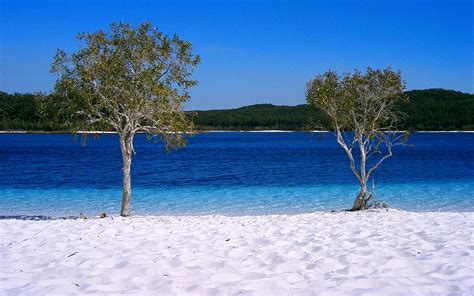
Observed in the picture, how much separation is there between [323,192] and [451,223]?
14.0m

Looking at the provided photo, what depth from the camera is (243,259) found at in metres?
8.23

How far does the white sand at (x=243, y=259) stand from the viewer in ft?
21.9

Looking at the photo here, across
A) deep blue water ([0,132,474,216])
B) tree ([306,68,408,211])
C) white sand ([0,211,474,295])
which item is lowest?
deep blue water ([0,132,474,216])

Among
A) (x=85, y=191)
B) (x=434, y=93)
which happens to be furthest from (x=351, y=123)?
(x=434, y=93)

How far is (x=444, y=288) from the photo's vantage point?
6.42 metres

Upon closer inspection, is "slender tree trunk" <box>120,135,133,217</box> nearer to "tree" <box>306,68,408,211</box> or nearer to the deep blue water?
the deep blue water

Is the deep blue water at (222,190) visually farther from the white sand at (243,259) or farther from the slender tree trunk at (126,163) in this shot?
the white sand at (243,259)

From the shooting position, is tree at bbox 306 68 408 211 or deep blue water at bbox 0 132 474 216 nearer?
tree at bbox 306 68 408 211

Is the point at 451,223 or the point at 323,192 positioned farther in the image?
the point at 323,192

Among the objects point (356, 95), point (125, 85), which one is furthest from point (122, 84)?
point (356, 95)

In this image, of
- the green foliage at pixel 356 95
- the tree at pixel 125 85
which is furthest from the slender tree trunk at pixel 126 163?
the green foliage at pixel 356 95

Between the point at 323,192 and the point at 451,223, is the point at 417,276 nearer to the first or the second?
the point at 451,223

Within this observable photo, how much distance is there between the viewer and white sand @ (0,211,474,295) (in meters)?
6.66

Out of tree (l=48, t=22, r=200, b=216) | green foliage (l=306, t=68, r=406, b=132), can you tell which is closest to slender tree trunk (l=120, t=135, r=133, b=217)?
tree (l=48, t=22, r=200, b=216)
